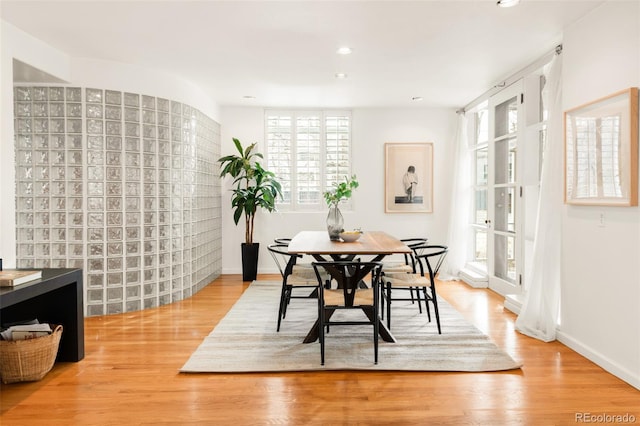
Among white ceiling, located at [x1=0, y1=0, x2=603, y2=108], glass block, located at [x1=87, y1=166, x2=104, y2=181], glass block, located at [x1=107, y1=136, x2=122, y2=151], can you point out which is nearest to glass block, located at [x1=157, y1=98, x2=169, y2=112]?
white ceiling, located at [x1=0, y1=0, x2=603, y2=108]

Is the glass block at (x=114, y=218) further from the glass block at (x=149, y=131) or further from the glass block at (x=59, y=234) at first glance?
the glass block at (x=149, y=131)

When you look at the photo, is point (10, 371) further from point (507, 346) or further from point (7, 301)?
point (507, 346)

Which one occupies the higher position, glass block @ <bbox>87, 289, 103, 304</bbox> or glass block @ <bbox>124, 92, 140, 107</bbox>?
glass block @ <bbox>124, 92, 140, 107</bbox>

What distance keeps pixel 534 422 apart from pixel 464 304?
8.75 ft

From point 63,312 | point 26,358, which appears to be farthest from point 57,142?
point 26,358

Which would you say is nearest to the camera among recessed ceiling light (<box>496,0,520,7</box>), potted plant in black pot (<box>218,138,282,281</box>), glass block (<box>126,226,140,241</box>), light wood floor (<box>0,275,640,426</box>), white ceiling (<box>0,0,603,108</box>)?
light wood floor (<box>0,275,640,426</box>)

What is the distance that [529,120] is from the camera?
468 centimetres

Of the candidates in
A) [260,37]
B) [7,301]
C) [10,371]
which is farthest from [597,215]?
[10,371]

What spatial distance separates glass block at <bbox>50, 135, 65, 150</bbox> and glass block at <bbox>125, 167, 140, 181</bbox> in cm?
62

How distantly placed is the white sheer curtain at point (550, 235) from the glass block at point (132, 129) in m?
4.00

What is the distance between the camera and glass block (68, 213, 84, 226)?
442cm

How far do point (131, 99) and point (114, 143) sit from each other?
0.51 metres

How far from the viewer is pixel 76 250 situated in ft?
14.6

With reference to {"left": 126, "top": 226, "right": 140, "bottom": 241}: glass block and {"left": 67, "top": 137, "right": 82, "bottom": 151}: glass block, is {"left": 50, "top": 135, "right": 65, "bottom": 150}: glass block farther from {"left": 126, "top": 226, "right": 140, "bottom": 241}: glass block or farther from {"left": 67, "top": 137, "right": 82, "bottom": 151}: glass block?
{"left": 126, "top": 226, "right": 140, "bottom": 241}: glass block
